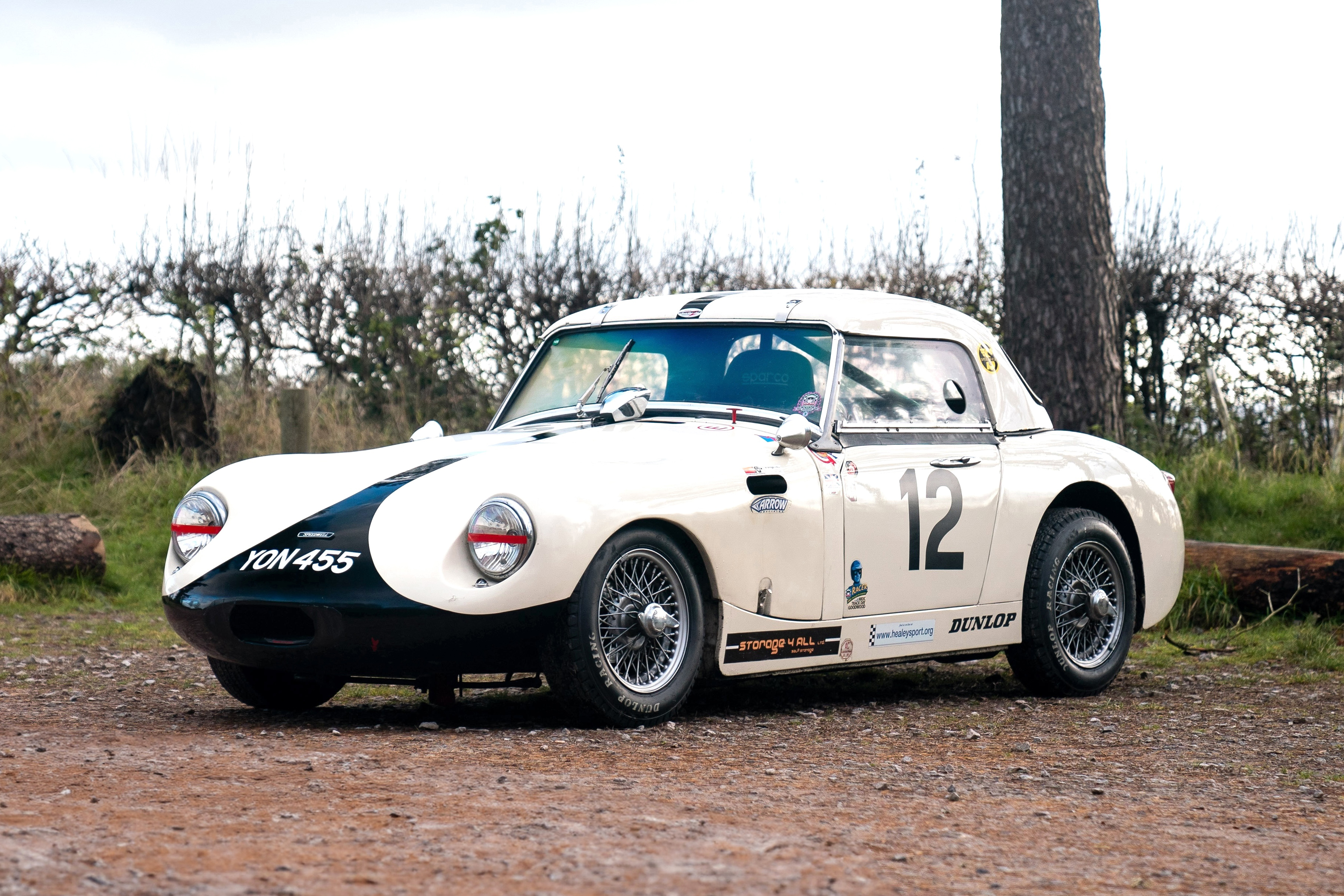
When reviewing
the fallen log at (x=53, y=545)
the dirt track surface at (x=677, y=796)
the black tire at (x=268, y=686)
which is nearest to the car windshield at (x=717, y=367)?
the dirt track surface at (x=677, y=796)

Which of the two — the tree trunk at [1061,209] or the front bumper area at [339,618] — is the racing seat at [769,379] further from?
the tree trunk at [1061,209]

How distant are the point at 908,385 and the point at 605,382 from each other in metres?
1.38

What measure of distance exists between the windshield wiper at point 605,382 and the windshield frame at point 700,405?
0.07 ft

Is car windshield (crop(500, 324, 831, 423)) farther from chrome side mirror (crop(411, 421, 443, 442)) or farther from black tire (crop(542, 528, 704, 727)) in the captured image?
black tire (crop(542, 528, 704, 727))

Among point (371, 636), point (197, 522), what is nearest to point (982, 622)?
point (371, 636)

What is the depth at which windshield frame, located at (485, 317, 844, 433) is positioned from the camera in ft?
21.1

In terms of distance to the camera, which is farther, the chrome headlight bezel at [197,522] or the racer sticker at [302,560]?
the chrome headlight bezel at [197,522]

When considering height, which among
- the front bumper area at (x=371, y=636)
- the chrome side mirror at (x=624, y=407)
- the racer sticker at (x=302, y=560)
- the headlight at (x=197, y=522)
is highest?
the chrome side mirror at (x=624, y=407)

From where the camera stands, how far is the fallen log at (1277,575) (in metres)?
9.30

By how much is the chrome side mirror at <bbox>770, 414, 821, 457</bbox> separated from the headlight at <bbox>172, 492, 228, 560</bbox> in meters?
2.15

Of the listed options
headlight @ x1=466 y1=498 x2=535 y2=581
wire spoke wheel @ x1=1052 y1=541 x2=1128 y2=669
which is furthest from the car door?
headlight @ x1=466 y1=498 x2=535 y2=581

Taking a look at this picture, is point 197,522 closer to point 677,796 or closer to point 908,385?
point 677,796

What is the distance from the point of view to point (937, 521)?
6656 mm

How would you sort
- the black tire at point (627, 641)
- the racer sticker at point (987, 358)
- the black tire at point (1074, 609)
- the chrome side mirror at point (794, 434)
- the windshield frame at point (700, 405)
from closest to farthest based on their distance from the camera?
the black tire at point (627, 641), the chrome side mirror at point (794, 434), the windshield frame at point (700, 405), the black tire at point (1074, 609), the racer sticker at point (987, 358)
